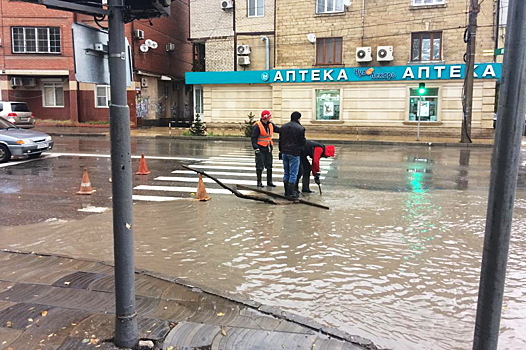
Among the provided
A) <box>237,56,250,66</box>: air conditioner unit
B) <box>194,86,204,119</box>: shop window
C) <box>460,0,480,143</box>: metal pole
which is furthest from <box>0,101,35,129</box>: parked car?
<box>460,0,480,143</box>: metal pole

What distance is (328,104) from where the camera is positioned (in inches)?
1152

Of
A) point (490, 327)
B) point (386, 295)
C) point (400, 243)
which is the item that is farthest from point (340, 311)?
point (400, 243)

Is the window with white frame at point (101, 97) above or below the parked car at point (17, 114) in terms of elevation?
above

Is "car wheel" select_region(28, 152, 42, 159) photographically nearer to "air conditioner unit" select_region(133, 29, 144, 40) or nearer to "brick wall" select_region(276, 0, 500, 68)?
"brick wall" select_region(276, 0, 500, 68)

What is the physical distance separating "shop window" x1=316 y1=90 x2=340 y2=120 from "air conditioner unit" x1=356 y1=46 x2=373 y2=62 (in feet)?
8.12

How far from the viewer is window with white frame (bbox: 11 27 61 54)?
32.9 meters

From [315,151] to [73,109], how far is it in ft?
91.7

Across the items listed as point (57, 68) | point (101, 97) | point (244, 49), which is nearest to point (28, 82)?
point (57, 68)

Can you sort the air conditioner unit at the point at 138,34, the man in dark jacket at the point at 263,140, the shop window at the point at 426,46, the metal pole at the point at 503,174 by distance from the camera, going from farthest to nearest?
the air conditioner unit at the point at 138,34 → the shop window at the point at 426,46 → the man in dark jacket at the point at 263,140 → the metal pole at the point at 503,174

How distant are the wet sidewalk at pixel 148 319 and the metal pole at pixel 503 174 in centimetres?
130

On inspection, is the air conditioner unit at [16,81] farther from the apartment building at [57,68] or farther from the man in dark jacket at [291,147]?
the man in dark jacket at [291,147]

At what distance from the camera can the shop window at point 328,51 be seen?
93.4 feet

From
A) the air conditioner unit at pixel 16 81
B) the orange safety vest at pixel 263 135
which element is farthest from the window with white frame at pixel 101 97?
the orange safety vest at pixel 263 135

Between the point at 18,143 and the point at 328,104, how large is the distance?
18789mm
